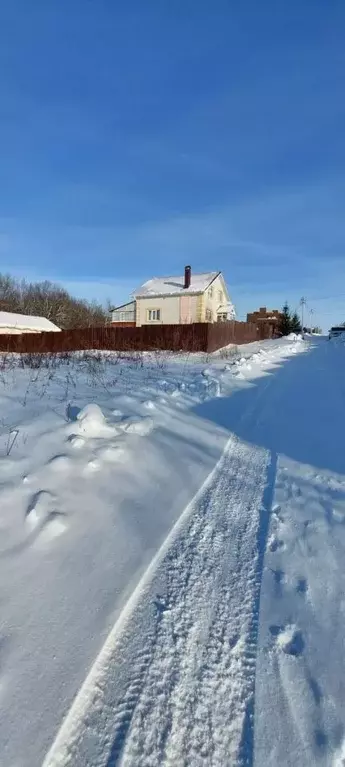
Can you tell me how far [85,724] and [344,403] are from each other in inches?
249

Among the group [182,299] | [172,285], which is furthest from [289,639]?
[172,285]

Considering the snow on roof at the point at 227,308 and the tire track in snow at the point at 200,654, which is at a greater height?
the snow on roof at the point at 227,308

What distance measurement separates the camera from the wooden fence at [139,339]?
18516mm

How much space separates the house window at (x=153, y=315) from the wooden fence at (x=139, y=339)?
356 inches

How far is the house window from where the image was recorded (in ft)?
112

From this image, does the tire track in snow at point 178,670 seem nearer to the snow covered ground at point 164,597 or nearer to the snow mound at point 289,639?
the snow covered ground at point 164,597

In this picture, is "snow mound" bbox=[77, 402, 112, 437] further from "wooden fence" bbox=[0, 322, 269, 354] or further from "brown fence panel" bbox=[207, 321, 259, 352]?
"brown fence panel" bbox=[207, 321, 259, 352]

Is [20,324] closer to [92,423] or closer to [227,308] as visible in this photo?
[227,308]

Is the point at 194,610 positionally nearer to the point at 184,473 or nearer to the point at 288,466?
the point at 184,473

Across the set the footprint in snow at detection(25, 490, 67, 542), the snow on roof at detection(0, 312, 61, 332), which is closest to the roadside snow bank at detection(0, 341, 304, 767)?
the footprint in snow at detection(25, 490, 67, 542)

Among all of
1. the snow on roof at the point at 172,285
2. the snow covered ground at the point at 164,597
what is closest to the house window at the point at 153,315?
the snow on roof at the point at 172,285

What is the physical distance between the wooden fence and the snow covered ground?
39.5ft

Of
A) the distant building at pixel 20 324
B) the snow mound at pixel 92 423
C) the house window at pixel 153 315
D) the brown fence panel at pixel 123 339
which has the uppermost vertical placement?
the house window at pixel 153 315

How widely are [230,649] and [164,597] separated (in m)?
0.43
